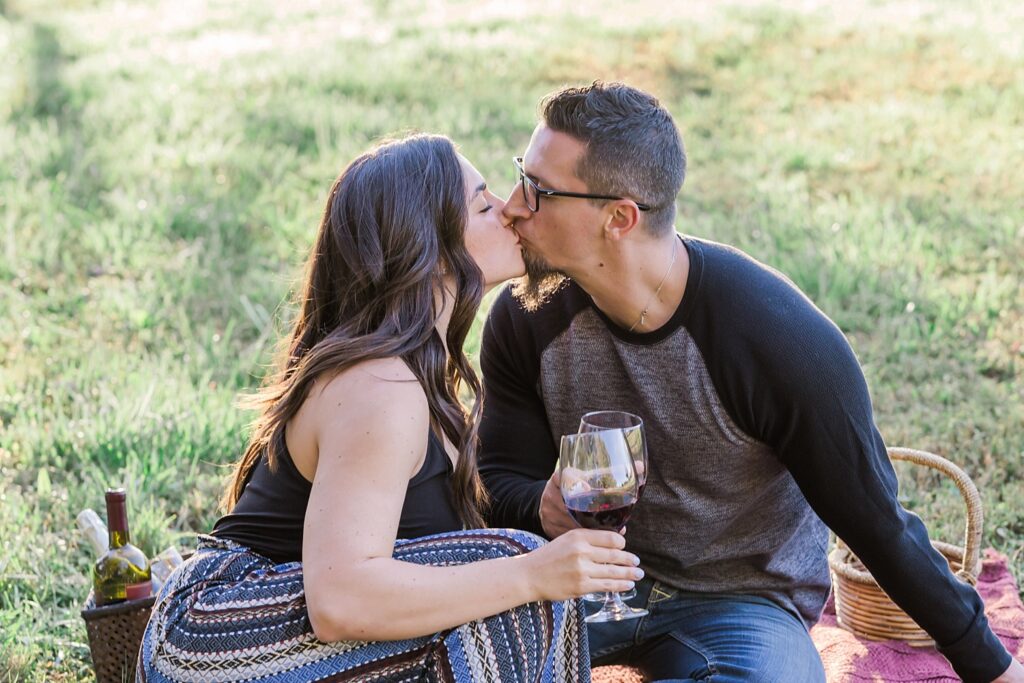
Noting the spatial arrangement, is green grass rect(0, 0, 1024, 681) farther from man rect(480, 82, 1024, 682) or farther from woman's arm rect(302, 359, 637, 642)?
woman's arm rect(302, 359, 637, 642)

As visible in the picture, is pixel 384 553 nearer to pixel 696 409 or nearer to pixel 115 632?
pixel 696 409

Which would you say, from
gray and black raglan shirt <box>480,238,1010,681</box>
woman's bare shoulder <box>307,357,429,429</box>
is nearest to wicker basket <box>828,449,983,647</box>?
gray and black raglan shirt <box>480,238,1010,681</box>

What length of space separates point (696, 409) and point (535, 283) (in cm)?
61

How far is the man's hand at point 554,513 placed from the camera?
3.06 metres

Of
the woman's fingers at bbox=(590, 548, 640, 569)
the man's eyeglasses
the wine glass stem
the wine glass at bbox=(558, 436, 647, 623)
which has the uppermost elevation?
the man's eyeglasses

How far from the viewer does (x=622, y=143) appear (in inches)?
128

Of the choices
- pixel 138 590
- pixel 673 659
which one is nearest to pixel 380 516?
pixel 673 659

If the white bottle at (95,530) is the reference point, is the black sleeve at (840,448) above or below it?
above

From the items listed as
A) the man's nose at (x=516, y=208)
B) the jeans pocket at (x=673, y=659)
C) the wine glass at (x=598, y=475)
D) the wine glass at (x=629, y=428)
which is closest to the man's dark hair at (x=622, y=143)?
the man's nose at (x=516, y=208)

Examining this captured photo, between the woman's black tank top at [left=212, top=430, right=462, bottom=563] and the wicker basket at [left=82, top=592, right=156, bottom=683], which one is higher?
the woman's black tank top at [left=212, top=430, right=462, bottom=563]

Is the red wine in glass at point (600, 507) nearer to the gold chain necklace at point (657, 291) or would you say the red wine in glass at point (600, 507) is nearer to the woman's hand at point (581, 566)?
the woman's hand at point (581, 566)

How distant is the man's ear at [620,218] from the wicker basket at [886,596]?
1236 mm

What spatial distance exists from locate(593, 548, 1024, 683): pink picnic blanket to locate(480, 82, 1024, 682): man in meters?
0.28

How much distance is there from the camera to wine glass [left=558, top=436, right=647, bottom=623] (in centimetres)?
262
